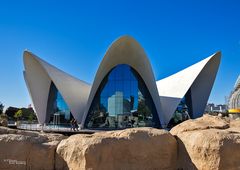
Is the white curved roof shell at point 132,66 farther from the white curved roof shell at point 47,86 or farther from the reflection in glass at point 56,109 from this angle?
the reflection in glass at point 56,109

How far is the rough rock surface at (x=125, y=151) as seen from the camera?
5.04m

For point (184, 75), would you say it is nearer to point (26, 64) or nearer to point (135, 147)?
point (26, 64)

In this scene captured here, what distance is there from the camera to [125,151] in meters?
5.18

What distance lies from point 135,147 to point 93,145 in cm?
88

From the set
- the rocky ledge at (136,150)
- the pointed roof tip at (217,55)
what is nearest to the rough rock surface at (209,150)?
the rocky ledge at (136,150)

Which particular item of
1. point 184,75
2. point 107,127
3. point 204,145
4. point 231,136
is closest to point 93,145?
point 204,145

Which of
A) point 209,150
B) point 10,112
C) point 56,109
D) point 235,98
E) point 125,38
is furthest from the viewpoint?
point 10,112

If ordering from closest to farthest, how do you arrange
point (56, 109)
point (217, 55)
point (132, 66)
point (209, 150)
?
point (209, 150) → point (132, 66) → point (217, 55) → point (56, 109)

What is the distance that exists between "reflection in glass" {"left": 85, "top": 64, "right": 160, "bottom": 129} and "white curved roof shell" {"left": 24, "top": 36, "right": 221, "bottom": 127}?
0.70 m

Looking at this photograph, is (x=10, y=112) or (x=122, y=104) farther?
(x=10, y=112)

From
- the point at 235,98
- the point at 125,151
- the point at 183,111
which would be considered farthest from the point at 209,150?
the point at 235,98

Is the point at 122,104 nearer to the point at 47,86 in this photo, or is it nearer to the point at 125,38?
the point at 125,38

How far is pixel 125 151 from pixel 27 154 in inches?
93.7

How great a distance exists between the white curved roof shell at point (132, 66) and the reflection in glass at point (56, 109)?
63 cm
